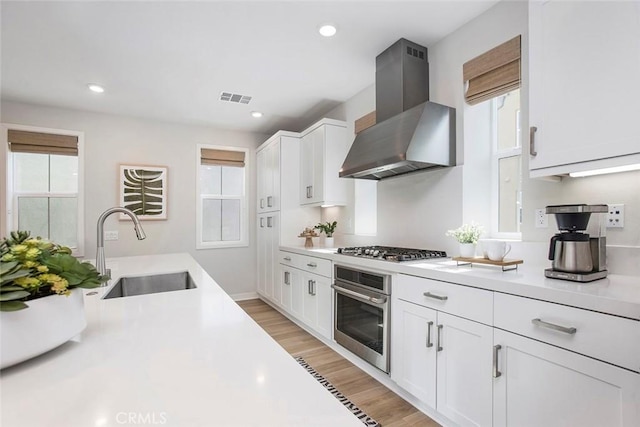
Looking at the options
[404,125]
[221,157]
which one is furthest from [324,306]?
[221,157]

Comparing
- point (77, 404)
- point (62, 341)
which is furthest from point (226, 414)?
point (62, 341)

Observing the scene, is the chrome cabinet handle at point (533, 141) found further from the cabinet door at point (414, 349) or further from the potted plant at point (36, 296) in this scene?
the potted plant at point (36, 296)

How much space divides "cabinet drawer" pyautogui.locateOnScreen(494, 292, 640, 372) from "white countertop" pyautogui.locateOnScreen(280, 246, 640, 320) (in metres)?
0.03

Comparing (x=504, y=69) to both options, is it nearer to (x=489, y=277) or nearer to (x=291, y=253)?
(x=489, y=277)

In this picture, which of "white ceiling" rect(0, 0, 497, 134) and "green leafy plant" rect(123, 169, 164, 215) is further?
"green leafy plant" rect(123, 169, 164, 215)

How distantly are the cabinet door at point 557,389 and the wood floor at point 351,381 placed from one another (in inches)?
23.6

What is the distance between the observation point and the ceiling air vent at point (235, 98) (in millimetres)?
3525

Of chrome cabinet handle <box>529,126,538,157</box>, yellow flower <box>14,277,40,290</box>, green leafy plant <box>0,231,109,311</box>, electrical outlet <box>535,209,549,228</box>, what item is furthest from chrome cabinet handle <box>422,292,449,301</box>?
yellow flower <box>14,277,40,290</box>

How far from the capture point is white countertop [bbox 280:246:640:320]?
43.4 inches

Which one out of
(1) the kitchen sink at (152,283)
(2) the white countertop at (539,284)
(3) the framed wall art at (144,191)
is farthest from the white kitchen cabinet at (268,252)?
(2) the white countertop at (539,284)

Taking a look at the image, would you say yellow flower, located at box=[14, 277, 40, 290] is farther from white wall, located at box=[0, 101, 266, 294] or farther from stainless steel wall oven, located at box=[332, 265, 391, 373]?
white wall, located at box=[0, 101, 266, 294]

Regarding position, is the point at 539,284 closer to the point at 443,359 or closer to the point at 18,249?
the point at 443,359

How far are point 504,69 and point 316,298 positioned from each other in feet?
7.82

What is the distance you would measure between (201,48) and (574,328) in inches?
117
